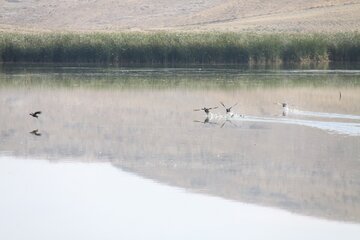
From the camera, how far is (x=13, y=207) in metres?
13.0

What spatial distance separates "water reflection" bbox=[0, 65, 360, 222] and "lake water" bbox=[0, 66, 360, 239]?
0.03 meters

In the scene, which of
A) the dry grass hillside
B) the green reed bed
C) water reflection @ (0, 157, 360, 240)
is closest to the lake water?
water reflection @ (0, 157, 360, 240)

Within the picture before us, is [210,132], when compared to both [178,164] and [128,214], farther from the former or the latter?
[128,214]

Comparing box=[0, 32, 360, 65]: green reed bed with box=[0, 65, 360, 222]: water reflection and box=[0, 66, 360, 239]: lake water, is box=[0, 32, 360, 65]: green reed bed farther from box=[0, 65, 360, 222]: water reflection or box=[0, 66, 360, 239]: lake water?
box=[0, 66, 360, 239]: lake water

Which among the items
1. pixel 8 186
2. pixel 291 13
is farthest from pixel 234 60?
pixel 291 13

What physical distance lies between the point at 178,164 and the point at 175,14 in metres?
76.6

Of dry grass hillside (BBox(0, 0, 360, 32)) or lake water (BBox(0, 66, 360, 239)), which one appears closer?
lake water (BBox(0, 66, 360, 239))

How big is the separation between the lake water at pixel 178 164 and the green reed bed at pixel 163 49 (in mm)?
12486

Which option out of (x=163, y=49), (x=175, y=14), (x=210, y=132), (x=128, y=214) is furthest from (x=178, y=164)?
(x=175, y=14)

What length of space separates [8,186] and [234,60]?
28.7 metres

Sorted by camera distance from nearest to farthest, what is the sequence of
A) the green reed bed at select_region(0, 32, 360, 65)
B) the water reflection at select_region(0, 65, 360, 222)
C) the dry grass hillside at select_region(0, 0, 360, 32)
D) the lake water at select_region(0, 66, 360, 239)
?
the lake water at select_region(0, 66, 360, 239)
the water reflection at select_region(0, 65, 360, 222)
the green reed bed at select_region(0, 32, 360, 65)
the dry grass hillside at select_region(0, 0, 360, 32)

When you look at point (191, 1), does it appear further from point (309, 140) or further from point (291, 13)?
point (309, 140)

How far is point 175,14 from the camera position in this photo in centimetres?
9181

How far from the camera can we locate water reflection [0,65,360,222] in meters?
14.3
